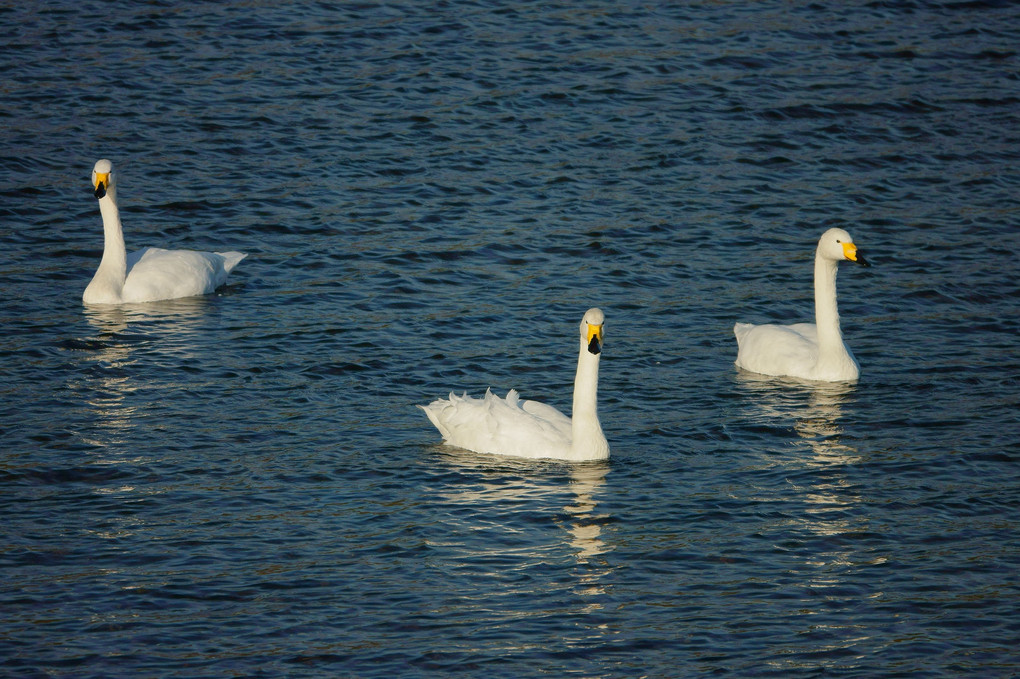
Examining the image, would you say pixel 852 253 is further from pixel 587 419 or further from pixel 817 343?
pixel 587 419

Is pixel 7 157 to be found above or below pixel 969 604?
above

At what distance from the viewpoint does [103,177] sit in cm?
1775

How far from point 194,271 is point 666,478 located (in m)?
7.37

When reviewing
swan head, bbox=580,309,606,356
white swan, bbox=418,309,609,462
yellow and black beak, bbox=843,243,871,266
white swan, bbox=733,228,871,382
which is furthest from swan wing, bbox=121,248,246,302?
yellow and black beak, bbox=843,243,871,266

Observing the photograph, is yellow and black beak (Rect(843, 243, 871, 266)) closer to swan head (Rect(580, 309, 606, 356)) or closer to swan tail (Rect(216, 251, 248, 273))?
swan head (Rect(580, 309, 606, 356))

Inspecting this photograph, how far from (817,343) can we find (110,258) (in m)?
8.34

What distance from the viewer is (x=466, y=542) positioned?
36.5 ft

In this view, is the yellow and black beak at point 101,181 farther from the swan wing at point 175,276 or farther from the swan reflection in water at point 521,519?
the swan reflection in water at point 521,519

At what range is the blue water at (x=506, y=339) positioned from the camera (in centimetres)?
1011

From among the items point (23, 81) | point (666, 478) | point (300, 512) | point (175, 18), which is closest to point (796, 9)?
point (175, 18)

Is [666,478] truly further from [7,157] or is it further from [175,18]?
[175,18]

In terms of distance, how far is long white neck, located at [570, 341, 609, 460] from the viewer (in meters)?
12.7

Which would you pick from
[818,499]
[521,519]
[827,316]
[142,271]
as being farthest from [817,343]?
[142,271]

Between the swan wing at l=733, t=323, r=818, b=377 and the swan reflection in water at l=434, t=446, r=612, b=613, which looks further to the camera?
the swan wing at l=733, t=323, r=818, b=377
